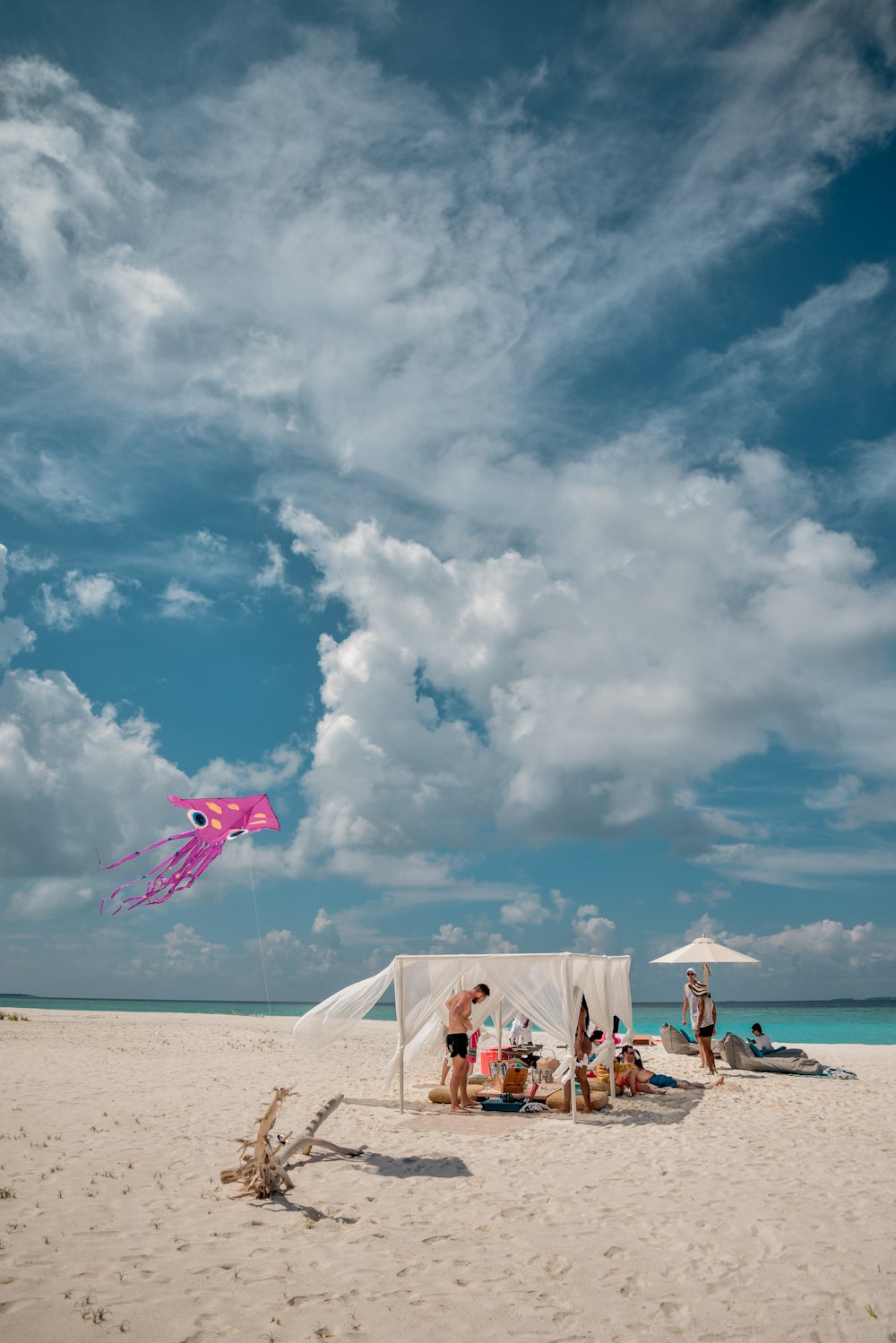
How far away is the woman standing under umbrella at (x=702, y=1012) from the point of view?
15.6 metres

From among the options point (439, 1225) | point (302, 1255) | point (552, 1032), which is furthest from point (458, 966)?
point (302, 1255)

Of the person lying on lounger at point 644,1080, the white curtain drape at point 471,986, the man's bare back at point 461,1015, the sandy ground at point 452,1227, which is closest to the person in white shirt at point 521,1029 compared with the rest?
the person lying on lounger at point 644,1080

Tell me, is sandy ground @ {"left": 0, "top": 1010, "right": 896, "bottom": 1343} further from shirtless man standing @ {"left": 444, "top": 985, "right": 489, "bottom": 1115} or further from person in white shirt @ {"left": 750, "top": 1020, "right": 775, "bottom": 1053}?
person in white shirt @ {"left": 750, "top": 1020, "right": 775, "bottom": 1053}

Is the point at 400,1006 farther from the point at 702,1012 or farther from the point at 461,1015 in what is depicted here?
the point at 702,1012

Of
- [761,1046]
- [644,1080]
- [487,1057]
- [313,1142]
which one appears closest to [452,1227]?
[313,1142]

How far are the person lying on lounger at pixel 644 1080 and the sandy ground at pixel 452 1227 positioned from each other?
1614 mm

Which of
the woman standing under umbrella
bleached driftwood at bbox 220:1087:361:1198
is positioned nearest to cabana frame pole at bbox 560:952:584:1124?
bleached driftwood at bbox 220:1087:361:1198

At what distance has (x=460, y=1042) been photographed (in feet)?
38.5

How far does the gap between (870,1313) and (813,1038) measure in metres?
40.1

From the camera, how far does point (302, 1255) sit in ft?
18.9

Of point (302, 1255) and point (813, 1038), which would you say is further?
point (813, 1038)

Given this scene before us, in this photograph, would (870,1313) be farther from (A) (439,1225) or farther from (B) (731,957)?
(B) (731,957)

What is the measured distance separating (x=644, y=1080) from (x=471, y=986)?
3200 millimetres

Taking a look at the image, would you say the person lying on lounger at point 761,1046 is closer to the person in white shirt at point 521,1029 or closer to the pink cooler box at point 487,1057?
the person in white shirt at point 521,1029
